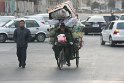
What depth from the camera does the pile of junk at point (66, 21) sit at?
1697 cm

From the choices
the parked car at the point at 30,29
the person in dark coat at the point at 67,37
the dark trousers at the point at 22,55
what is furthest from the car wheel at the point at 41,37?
the person in dark coat at the point at 67,37

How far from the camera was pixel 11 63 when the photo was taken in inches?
734

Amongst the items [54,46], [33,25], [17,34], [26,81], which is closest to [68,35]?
[54,46]

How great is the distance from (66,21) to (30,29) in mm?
14368

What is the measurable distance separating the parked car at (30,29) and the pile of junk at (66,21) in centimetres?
1352

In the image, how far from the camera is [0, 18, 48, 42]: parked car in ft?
102

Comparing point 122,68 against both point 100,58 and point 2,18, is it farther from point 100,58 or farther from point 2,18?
point 2,18

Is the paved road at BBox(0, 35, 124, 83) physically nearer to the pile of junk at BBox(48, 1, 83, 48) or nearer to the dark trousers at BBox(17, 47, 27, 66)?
the dark trousers at BBox(17, 47, 27, 66)

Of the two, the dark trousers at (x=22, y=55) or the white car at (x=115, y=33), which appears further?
the white car at (x=115, y=33)

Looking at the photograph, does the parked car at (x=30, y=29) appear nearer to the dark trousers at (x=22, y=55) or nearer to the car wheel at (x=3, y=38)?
the car wheel at (x=3, y=38)

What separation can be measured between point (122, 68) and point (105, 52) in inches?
250

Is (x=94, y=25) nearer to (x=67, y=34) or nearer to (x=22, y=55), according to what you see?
(x=22, y=55)

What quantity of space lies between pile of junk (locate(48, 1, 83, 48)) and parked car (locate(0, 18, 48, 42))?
44.3 ft

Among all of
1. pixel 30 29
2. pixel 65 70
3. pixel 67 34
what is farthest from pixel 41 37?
pixel 65 70
